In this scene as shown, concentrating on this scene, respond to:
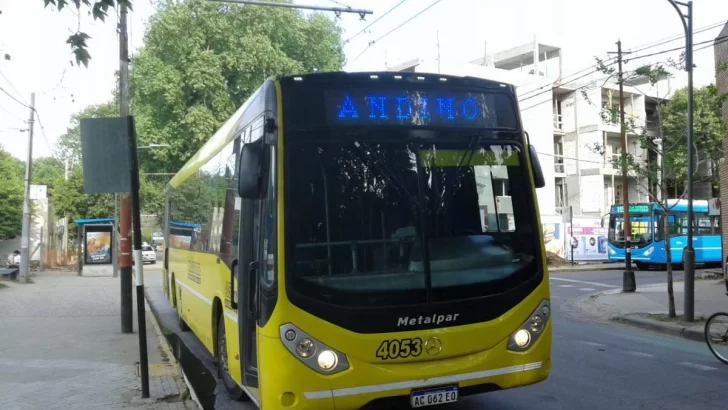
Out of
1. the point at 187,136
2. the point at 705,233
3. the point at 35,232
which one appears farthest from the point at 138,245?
the point at 35,232

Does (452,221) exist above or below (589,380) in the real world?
above

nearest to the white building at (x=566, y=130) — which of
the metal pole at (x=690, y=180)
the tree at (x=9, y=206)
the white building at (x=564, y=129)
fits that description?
the white building at (x=564, y=129)

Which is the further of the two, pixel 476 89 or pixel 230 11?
pixel 230 11

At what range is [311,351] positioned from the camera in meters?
4.64

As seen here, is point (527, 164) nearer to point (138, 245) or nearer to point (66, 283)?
point (138, 245)

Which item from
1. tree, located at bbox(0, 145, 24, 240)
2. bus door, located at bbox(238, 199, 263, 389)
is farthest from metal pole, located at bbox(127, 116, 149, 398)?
tree, located at bbox(0, 145, 24, 240)

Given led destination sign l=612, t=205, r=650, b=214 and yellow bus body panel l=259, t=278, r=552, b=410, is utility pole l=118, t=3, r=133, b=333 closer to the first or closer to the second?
yellow bus body panel l=259, t=278, r=552, b=410

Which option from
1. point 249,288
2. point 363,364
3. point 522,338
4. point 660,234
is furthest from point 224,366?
point 660,234

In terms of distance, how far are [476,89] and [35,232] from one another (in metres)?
43.7

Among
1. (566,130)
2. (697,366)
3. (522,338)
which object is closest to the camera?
(522,338)

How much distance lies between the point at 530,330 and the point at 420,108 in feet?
6.71

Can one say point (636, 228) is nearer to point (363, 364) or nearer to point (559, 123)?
point (559, 123)

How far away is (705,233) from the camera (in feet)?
100.0

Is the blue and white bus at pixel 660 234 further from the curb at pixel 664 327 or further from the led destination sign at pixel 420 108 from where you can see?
the led destination sign at pixel 420 108
